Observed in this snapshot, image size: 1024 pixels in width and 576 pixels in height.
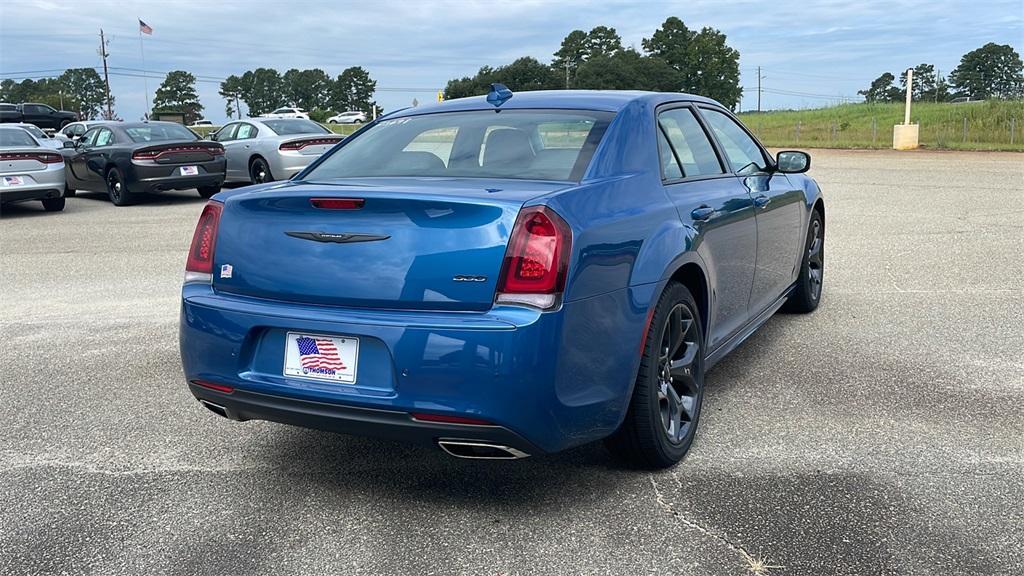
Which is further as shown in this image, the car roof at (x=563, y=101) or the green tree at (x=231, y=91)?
the green tree at (x=231, y=91)

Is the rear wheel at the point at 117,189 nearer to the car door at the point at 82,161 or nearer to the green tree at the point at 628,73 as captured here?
the car door at the point at 82,161

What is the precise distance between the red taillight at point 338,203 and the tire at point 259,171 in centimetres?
1400

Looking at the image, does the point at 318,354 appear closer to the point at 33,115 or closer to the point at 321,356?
the point at 321,356

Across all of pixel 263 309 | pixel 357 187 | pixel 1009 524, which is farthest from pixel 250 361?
pixel 1009 524

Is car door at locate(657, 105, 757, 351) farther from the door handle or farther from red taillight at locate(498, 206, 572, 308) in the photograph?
red taillight at locate(498, 206, 572, 308)

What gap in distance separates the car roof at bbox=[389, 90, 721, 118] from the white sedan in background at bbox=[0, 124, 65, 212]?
11146 mm

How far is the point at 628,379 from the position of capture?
11.0 feet

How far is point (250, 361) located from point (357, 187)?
0.73 m

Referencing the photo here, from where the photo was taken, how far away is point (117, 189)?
15508mm

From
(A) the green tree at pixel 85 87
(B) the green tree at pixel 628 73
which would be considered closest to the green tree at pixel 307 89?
(A) the green tree at pixel 85 87

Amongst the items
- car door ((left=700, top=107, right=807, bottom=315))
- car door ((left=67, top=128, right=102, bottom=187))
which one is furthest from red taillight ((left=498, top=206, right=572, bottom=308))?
car door ((left=67, top=128, right=102, bottom=187))

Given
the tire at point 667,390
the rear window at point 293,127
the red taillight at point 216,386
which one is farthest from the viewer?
the rear window at point 293,127

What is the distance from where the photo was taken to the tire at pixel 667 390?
3.49 metres

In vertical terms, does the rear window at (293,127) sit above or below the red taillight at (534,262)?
above
